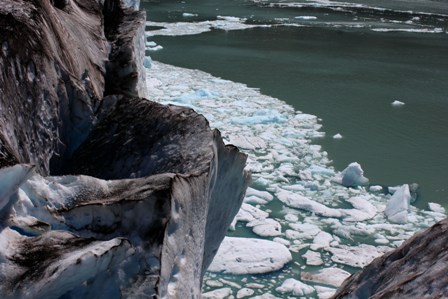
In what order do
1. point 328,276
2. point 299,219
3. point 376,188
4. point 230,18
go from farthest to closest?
point 230,18, point 376,188, point 299,219, point 328,276

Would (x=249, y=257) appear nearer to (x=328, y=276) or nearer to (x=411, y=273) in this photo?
(x=328, y=276)

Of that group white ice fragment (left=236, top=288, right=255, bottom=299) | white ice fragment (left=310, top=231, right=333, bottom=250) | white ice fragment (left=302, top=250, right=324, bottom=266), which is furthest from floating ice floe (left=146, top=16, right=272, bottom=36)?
white ice fragment (left=236, top=288, right=255, bottom=299)

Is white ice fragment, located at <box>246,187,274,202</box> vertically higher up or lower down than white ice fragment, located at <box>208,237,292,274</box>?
higher up

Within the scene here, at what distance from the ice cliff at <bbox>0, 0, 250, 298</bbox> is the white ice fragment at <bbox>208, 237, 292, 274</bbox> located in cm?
111

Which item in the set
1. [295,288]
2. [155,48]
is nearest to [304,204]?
[295,288]

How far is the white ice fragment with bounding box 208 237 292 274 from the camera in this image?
15.8 feet

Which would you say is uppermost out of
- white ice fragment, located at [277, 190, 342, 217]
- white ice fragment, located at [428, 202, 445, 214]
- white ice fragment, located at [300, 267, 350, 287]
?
white ice fragment, located at [277, 190, 342, 217]

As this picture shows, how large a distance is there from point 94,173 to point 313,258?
2.51 metres

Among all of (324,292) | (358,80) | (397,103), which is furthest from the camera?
(358,80)

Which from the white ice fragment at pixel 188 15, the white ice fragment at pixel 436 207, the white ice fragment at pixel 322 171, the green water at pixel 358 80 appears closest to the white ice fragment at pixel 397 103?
the green water at pixel 358 80

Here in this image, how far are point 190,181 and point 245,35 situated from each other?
1415 centimetres

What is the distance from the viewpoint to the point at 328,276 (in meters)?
4.80

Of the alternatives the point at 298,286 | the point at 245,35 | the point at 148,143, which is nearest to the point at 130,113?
the point at 148,143

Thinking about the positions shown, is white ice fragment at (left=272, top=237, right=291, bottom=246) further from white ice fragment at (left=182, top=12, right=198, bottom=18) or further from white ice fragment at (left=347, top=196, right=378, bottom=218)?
white ice fragment at (left=182, top=12, right=198, bottom=18)
